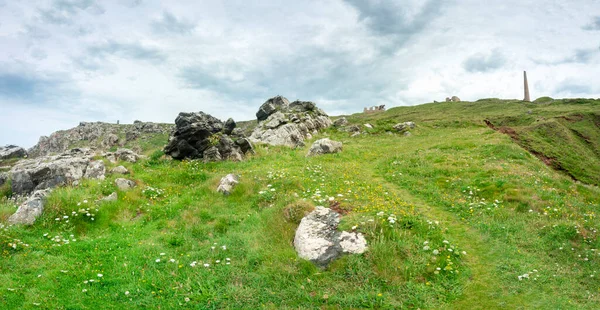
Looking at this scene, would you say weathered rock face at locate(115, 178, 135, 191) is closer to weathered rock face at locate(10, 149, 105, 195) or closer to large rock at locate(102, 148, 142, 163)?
weathered rock face at locate(10, 149, 105, 195)

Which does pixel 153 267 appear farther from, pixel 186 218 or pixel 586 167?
pixel 586 167

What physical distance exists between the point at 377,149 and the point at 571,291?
85.8 feet

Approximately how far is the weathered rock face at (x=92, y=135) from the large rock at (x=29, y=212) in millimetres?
139276

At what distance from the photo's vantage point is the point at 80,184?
17.8 metres

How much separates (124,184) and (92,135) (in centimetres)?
16917

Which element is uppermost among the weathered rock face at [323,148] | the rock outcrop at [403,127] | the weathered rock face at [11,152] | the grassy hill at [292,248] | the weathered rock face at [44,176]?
the weathered rock face at [11,152]

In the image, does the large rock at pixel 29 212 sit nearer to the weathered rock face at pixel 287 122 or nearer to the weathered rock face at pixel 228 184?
the weathered rock face at pixel 228 184

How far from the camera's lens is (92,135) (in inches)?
6294

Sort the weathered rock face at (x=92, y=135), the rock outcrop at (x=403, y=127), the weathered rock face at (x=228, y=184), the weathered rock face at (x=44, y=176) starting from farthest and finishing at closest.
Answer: the weathered rock face at (x=92, y=135), the rock outcrop at (x=403, y=127), the weathered rock face at (x=44, y=176), the weathered rock face at (x=228, y=184)

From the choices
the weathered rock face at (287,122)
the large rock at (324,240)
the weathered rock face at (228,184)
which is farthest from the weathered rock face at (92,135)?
the large rock at (324,240)

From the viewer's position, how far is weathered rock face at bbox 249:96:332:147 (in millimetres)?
37969

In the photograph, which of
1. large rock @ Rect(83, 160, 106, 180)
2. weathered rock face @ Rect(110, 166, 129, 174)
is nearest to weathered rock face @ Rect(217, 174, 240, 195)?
large rock @ Rect(83, 160, 106, 180)

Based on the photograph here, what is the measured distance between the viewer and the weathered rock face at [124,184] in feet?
60.0

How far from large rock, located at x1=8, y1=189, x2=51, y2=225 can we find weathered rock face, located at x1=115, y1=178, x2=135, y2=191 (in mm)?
3799
